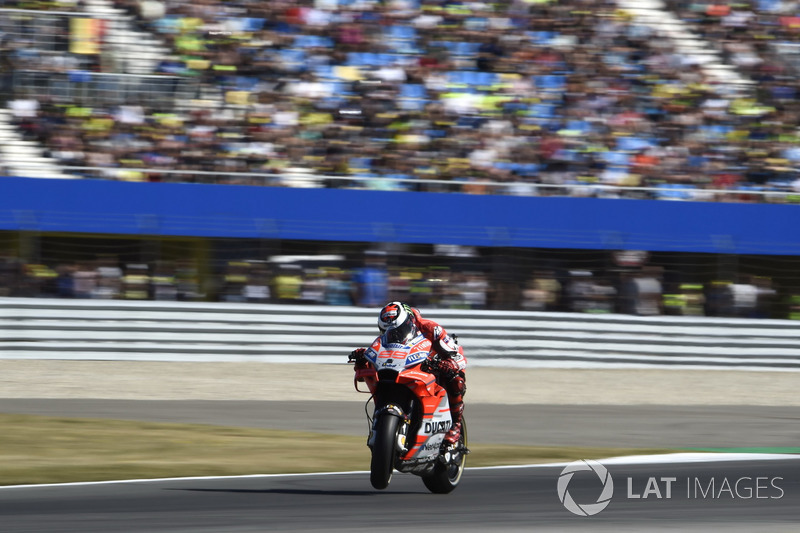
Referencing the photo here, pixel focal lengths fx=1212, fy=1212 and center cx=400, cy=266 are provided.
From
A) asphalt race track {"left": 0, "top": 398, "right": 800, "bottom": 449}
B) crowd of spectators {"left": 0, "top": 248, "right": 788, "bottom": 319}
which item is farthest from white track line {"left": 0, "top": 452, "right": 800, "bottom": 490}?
crowd of spectators {"left": 0, "top": 248, "right": 788, "bottom": 319}

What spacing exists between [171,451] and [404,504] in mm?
2931

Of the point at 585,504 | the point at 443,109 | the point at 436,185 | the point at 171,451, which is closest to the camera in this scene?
the point at 585,504

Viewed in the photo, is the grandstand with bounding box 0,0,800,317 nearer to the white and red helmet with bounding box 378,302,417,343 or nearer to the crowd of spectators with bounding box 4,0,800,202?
the crowd of spectators with bounding box 4,0,800,202

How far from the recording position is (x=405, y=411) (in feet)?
24.1

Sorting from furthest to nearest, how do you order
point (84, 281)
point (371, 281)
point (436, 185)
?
1. point (436, 185)
2. point (371, 281)
3. point (84, 281)

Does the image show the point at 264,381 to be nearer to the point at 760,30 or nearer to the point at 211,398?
the point at 211,398

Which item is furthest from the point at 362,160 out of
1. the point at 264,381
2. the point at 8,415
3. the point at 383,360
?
the point at 383,360

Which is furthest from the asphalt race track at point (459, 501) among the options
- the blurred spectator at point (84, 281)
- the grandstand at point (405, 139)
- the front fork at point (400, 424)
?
the blurred spectator at point (84, 281)

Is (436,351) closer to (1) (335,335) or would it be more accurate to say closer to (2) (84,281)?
(1) (335,335)

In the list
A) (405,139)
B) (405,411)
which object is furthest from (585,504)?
(405,139)

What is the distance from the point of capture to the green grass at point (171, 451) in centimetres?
866

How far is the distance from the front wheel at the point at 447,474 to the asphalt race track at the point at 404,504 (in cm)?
7

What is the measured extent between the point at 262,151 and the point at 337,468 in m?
9.30

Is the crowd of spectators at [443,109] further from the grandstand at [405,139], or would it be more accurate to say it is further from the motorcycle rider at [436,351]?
the motorcycle rider at [436,351]
